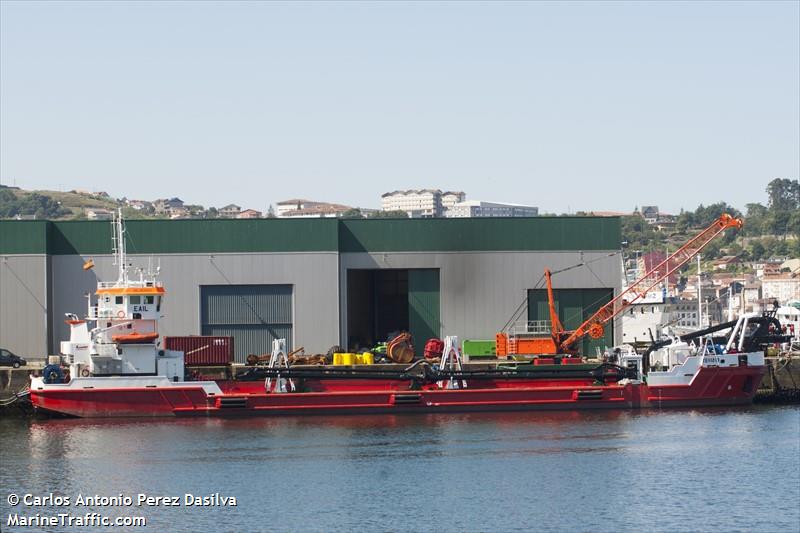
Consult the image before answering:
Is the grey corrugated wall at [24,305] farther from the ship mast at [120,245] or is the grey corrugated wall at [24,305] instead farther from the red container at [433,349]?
the red container at [433,349]

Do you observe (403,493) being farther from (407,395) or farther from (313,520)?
(407,395)

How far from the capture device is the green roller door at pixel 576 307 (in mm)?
72875

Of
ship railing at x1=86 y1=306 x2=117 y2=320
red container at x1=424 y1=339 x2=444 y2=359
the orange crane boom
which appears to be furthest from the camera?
the orange crane boom

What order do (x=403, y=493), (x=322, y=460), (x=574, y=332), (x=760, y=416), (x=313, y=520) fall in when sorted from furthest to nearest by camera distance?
(x=574, y=332)
(x=760, y=416)
(x=322, y=460)
(x=403, y=493)
(x=313, y=520)

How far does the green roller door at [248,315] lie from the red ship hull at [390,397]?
454 inches

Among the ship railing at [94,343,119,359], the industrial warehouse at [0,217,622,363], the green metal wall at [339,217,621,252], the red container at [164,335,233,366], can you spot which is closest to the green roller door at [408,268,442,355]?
the industrial warehouse at [0,217,622,363]

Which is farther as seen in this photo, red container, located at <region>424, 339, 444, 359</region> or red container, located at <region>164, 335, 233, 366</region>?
red container, located at <region>424, 339, 444, 359</region>

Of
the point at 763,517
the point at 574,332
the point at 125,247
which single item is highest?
the point at 125,247

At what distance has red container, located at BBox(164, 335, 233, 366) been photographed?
6328 centimetres

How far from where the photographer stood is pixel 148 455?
4872cm

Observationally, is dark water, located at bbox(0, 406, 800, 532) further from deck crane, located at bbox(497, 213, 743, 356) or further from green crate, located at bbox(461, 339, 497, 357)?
green crate, located at bbox(461, 339, 497, 357)

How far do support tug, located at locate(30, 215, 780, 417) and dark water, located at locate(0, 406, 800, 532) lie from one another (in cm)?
121

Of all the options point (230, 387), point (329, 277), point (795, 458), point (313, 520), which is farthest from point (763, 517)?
point (329, 277)

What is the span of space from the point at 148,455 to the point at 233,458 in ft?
11.4
